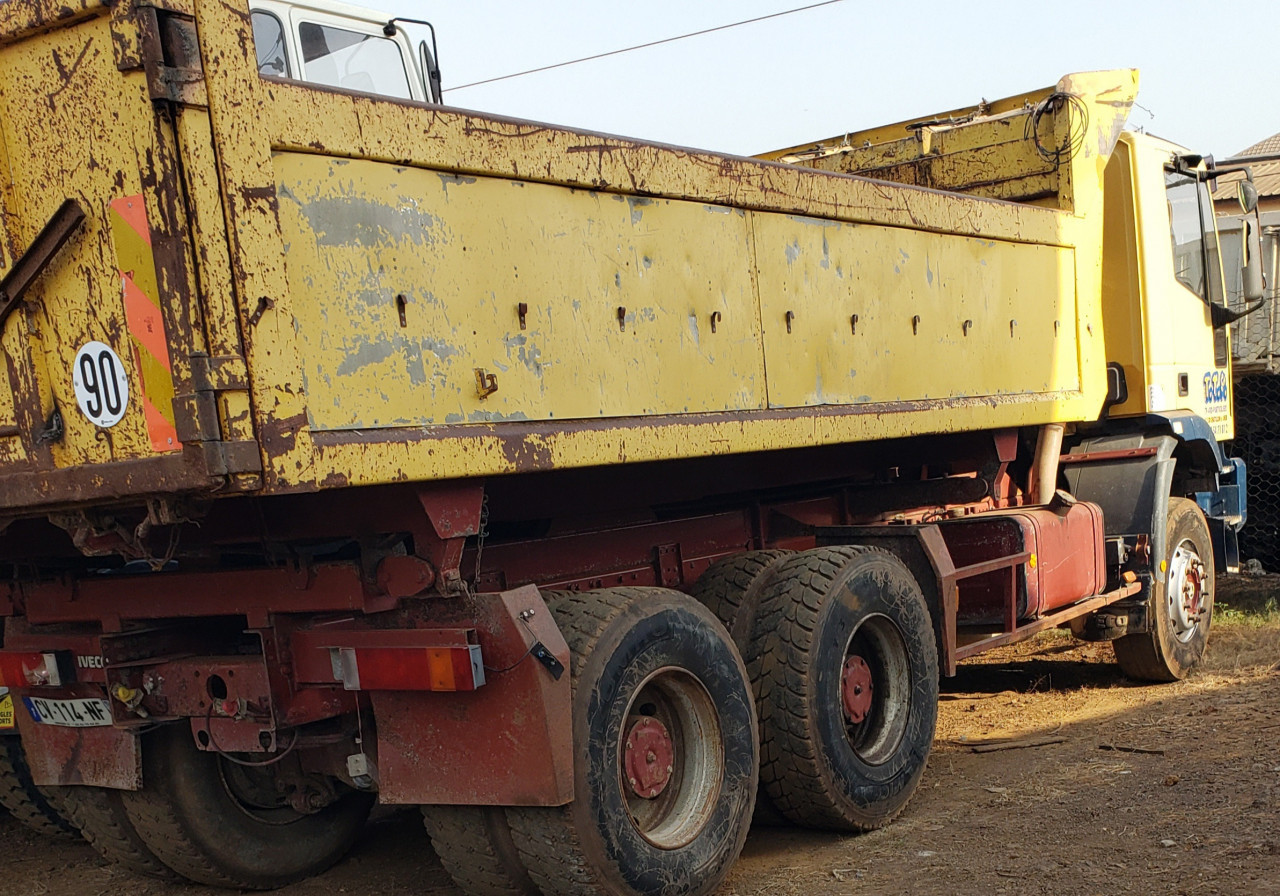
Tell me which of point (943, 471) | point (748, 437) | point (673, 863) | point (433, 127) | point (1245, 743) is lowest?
point (1245, 743)

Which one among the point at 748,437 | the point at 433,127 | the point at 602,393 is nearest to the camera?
the point at 433,127

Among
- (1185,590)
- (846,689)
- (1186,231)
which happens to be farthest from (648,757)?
(1186,231)

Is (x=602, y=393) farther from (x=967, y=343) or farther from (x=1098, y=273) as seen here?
(x=1098, y=273)

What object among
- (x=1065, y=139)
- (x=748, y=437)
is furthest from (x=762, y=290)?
(x=1065, y=139)

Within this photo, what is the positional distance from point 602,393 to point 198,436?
1268 mm

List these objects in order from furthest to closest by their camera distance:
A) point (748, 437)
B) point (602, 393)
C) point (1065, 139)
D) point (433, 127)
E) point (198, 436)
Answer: point (1065, 139), point (748, 437), point (602, 393), point (433, 127), point (198, 436)

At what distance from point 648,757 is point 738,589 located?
0.93 m

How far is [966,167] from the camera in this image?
23.0 ft

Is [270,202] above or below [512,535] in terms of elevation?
above

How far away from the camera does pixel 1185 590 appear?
7508 mm

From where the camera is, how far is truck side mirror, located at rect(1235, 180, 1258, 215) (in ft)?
25.6

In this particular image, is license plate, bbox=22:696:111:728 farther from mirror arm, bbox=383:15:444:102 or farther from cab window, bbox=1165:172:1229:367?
cab window, bbox=1165:172:1229:367

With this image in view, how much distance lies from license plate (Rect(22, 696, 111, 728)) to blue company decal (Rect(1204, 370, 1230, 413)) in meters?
6.25

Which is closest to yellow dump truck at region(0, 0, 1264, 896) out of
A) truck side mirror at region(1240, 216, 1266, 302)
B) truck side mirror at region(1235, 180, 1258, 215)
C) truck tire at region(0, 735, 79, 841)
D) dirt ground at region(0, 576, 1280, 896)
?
dirt ground at region(0, 576, 1280, 896)
